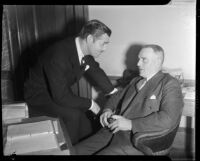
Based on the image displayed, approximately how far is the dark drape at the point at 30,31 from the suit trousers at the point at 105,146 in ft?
1.34

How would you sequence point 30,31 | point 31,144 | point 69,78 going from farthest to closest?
point 30,31, point 69,78, point 31,144

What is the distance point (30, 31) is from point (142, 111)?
1.05 metres

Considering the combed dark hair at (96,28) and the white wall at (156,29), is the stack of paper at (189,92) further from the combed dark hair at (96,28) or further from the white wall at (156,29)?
the combed dark hair at (96,28)

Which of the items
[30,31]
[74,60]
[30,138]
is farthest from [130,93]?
[30,31]

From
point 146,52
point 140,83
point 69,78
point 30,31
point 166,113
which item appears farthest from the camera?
point 30,31

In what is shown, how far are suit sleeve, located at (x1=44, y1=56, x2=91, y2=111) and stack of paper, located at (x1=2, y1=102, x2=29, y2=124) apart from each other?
0.67 feet

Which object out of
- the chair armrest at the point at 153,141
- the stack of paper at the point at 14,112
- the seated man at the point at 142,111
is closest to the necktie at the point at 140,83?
the seated man at the point at 142,111

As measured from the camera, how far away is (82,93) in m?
1.96

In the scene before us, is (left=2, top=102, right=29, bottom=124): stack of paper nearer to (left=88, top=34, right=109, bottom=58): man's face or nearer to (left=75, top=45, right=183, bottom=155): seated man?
(left=75, top=45, right=183, bottom=155): seated man

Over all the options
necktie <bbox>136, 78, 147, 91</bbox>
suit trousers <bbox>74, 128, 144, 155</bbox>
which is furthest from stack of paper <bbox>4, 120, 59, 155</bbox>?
necktie <bbox>136, 78, 147, 91</bbox>

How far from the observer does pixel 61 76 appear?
1667 mm

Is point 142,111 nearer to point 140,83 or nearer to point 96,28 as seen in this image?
point 140,83

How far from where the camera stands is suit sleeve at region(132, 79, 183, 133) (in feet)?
4.67

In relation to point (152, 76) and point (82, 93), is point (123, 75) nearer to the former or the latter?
point (152, 76)
